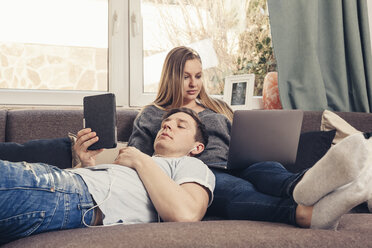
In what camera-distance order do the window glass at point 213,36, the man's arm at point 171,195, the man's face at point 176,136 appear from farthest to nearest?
the window glass at point 213,36 → the man's face at point 176,136 → the man's arm at point 171,195

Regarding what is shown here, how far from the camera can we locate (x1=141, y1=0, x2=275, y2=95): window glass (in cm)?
286

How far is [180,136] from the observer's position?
5.59 feet

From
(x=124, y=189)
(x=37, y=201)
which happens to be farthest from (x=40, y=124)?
(x=37, y=201)

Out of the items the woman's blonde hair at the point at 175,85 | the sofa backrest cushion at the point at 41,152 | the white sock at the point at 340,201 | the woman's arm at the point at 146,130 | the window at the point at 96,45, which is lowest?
the white sock at the point at 340,201

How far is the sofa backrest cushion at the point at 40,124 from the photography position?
202 cm

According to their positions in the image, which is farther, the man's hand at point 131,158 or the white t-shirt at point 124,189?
the man's hand at point 131,158

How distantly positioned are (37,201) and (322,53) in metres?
2.35

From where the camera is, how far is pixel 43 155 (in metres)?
1.78

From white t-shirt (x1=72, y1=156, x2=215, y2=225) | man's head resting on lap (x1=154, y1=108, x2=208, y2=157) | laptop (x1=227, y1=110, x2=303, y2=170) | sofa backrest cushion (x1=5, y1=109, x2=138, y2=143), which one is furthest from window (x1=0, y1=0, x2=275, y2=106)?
white t-shirt (x1=72, y1=156, x2=215, y2=225)

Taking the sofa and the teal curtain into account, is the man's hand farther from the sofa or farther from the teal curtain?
the teal curtain

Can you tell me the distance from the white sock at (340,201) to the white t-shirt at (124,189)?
380 millimetres

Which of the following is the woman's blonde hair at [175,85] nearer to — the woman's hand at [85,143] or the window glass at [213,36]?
the window glass at [213,36]

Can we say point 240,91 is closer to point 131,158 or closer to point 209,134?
point 209,134

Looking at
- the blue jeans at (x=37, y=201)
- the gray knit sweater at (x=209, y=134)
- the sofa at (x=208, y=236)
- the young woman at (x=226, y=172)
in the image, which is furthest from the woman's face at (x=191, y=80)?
the sofa at (x=208, y=236)
